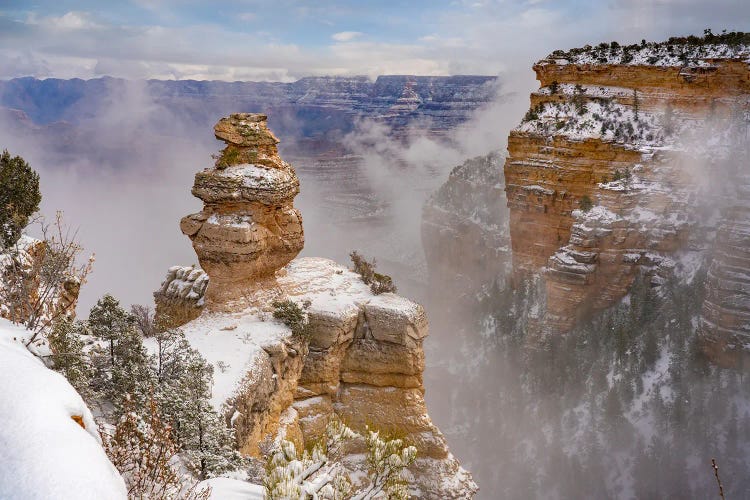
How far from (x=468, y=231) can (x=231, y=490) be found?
56927 millimetres

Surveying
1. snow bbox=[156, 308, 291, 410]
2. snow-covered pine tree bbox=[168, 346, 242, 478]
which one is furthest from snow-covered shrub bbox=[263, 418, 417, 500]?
snow bbox=[156, 308, 291, 410]

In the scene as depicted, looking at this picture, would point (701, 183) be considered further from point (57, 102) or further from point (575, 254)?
point (57, 102)

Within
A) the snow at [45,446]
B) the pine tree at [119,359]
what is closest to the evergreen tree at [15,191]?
the pine tree at [119,359]

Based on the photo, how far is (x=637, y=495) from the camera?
110 feet

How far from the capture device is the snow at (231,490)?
7312mm

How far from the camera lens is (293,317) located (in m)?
19.4

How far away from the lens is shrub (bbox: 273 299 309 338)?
1930 cm

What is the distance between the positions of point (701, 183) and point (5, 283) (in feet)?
130

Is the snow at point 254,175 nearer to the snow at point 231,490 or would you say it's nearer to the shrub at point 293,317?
the shrub at point 293,317

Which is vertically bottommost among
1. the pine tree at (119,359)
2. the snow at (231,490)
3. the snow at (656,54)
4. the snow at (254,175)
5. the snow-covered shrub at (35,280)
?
the pine tree at (119,359)

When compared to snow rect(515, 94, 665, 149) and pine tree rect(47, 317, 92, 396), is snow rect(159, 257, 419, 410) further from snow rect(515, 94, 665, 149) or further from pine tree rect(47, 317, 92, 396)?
snow rect(515, 94, 665, 149)

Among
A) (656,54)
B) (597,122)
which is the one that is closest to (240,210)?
(597,122)

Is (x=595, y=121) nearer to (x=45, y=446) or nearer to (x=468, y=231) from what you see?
(x=468, y=231)

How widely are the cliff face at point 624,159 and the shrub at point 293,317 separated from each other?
25.1 metres
